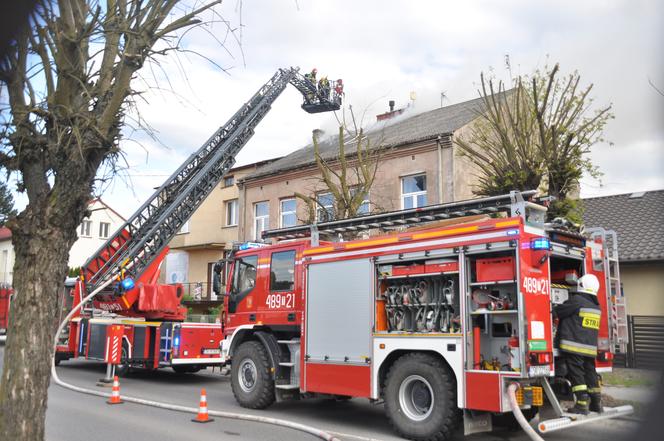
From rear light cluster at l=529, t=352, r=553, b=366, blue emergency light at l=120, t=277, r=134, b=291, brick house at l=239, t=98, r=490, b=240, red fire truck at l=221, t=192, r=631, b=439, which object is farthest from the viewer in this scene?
brick house at l=239, t=98, r=490, b=240

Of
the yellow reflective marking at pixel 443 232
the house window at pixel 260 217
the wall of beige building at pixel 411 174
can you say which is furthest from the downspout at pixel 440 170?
the yellow reflective marking at pixel 443 232

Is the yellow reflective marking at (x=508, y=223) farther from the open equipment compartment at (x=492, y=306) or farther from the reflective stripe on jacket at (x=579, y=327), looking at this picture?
the reflective stripe on jacket at (x=579, y=327)

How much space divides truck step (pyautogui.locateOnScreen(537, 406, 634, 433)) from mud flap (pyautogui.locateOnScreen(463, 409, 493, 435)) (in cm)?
76

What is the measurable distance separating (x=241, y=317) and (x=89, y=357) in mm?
5343

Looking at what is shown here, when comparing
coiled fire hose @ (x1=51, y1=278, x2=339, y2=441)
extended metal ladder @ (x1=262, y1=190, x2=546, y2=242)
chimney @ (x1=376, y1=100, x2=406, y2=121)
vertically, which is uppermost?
chimney @ (x1=376, y1=100, x2=406, y2=121)

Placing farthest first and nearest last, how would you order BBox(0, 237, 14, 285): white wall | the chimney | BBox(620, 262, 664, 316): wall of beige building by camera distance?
BBox(0, 237, 14, 285): white wall < the chimney < BBox(620, 262, 664, 316): wall of beige building

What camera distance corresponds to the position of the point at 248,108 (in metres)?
20.1

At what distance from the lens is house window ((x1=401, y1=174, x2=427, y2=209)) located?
2123 cm

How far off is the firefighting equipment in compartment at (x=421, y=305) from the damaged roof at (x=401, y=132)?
38.2ft

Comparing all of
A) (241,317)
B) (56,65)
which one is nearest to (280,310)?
(241,317)

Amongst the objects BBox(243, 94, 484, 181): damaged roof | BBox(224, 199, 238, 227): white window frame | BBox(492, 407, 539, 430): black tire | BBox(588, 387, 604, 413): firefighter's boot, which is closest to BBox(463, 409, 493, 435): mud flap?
BBox(492, 407, 539, 430): black tire

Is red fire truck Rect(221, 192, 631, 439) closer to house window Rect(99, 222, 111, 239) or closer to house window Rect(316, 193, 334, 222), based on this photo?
house window Rect(316, 193, 334, 222)

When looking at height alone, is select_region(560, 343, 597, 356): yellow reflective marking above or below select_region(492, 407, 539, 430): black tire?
above

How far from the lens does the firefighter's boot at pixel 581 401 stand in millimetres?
7137
